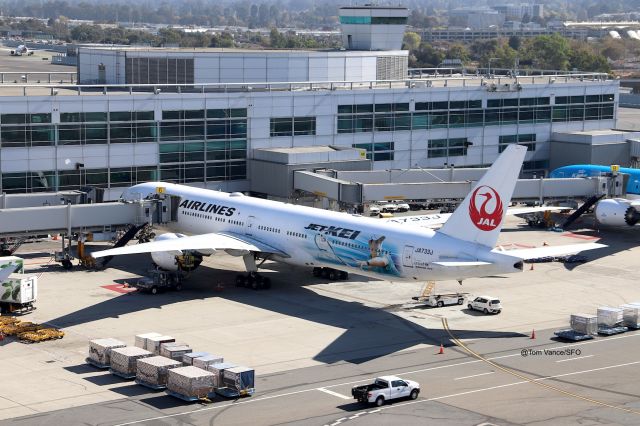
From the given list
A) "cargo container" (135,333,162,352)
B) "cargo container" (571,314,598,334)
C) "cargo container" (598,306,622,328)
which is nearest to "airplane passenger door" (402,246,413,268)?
"cargo container" (571,314,598,334)

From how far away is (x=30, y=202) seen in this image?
91.7 meters

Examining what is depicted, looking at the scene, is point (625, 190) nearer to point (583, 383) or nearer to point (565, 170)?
point (565, 170)

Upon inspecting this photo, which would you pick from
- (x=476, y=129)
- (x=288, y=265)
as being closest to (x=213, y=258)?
(x=288, y=265)

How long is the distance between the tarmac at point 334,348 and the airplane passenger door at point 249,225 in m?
3.71

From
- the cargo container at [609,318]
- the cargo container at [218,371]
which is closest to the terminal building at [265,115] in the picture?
the cargo container at [609,318]

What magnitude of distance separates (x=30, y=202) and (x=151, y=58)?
34340 mm

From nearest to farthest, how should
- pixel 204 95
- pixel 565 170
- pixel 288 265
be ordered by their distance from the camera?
pixel 288 265
pixel 204 95
pixel 565 170

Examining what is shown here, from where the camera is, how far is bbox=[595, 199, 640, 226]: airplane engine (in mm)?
100562

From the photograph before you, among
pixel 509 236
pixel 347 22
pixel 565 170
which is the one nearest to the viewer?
pixel 509 236

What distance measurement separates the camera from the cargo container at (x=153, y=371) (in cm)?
5512

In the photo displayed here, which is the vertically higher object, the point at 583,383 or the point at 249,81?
the point at 249,81

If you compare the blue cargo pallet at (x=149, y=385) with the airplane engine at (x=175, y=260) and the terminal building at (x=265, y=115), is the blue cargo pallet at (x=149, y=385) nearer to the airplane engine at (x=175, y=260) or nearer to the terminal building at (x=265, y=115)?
the airplane engine at (x=175, y=260)

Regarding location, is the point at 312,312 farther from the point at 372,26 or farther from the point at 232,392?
the point at 372,26

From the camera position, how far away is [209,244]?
7906 centimetres
